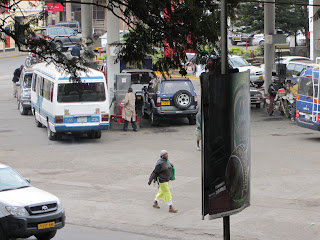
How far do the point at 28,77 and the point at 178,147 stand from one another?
12.4m

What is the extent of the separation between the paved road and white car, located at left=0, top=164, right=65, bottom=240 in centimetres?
133

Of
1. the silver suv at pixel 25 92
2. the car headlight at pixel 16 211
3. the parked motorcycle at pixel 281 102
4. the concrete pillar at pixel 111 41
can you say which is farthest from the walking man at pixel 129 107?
the car headlight at pixel 16 211

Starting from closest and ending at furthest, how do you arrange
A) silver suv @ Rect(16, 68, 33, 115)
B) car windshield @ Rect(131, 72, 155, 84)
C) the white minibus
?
1. the white minibus
2. silver suv @ Rect(16, 68, 33, 115)
3. car windshield @ Rect(131, 72, 155, 84)

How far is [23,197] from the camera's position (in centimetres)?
1261

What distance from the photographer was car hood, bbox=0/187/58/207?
12.3 m

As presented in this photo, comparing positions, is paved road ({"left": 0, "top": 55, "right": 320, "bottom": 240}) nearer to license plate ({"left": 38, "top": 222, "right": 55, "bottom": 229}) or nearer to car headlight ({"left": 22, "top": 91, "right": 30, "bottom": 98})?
license plate ({"left": 38, "top": 222, "right": 55, "bottom": 229})

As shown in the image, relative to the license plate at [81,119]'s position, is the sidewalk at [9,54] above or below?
above

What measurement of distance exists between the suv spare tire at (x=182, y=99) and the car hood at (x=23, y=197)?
1453 cm

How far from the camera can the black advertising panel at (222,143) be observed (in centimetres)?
882

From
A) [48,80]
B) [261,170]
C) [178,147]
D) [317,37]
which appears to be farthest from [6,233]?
[317,37]

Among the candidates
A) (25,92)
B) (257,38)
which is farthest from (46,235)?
(257,38)

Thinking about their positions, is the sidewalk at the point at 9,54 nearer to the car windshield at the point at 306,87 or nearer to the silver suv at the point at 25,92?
the silver suv at the point at 25,92

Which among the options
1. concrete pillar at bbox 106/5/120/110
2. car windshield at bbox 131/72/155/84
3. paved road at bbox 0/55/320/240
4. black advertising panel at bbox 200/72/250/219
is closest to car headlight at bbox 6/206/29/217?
paved road at bbox 0/55/320/240

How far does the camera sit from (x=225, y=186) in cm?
895
